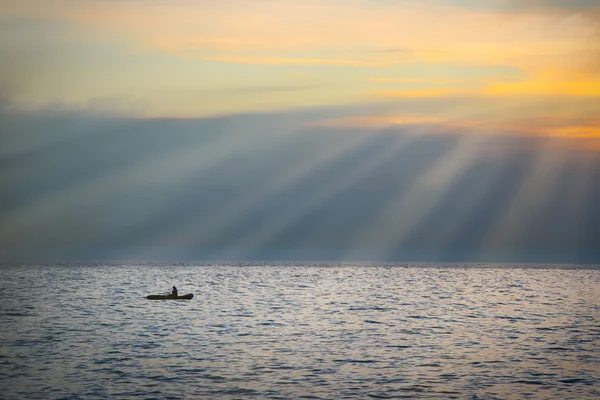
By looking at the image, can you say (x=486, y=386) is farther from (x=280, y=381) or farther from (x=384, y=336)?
(x=384, y=336)

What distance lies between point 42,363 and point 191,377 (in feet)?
34.8

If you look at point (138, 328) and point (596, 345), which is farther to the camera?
point (138, 328)

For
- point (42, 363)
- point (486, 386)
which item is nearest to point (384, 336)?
point (486, 386)

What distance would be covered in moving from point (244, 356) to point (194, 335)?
12.7 metres

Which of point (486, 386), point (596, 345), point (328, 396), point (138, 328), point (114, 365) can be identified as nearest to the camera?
point (328, 396)

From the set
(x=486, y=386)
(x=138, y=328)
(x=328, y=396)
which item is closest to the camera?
(x=328, y=396)

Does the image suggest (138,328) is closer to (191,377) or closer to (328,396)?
(191,377)

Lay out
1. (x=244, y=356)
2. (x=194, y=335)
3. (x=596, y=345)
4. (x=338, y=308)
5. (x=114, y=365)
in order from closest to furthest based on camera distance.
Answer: (x=114, y=365) → (x=244, y=356) → (x=596, y=345) → (x=194, y=335) → (x=338, y=308)

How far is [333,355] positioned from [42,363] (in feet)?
60.9

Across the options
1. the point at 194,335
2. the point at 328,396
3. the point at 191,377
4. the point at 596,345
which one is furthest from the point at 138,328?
the point at 596,345

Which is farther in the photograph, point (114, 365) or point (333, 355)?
point (333, 355)

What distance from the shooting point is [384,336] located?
56.6m

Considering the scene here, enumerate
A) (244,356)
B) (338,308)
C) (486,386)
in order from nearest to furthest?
(486,386)
(244,356)
(338,308)

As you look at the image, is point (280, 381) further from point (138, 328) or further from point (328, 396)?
point (138, 328)
